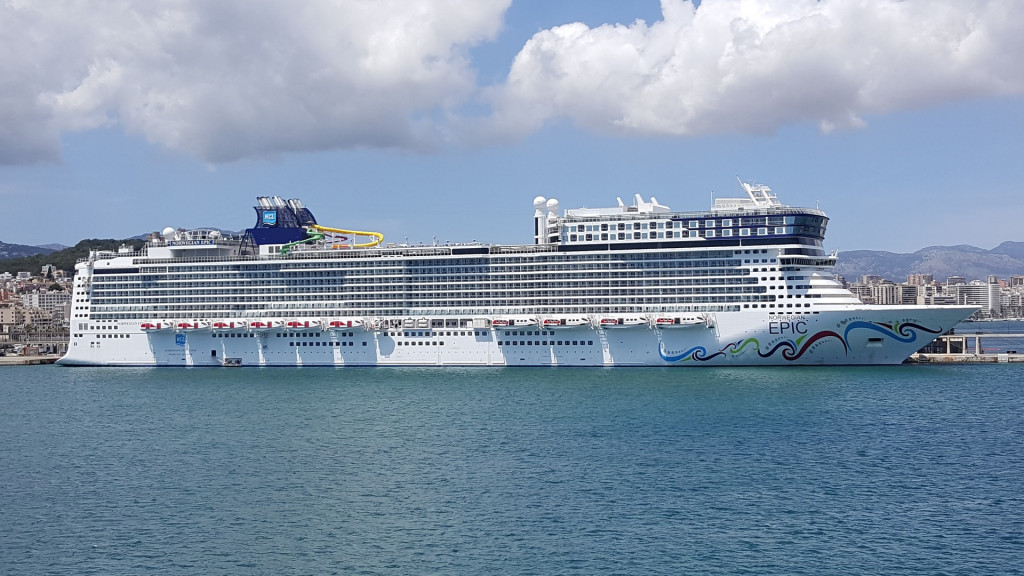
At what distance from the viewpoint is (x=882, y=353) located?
179 feet

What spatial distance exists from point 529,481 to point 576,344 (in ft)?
98.1

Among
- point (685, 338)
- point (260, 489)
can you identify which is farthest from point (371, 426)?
point (685, 338)

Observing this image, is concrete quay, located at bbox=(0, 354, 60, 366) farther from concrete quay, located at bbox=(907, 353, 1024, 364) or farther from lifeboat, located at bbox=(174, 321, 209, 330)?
concrete quay, located at bbox=(907, 353, 1024, 364)

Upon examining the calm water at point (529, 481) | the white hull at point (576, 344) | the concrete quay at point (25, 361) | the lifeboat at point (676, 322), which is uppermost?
the lifeboat at point (676, 322)

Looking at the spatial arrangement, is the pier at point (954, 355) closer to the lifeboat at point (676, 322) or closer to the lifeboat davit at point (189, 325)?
the lifeboat at point (676, 322)

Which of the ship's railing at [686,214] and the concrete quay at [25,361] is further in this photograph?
the concrete quay at [25,361]

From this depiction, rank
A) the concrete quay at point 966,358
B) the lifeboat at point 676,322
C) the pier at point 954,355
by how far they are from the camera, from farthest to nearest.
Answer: the pier at point 954,355 → the concrete quay at point 966,358 → the lifeboat at point 676,322

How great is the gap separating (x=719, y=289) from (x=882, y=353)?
9.05m

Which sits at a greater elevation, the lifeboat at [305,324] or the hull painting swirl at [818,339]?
the lifeboat at [305,324]

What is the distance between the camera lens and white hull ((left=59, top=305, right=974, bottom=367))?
177 feet

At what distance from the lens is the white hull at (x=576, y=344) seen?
53875mm

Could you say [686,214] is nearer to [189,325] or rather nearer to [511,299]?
[511,299]

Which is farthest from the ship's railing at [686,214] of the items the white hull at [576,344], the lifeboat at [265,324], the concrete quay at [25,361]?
the concrete quay at [25,361]

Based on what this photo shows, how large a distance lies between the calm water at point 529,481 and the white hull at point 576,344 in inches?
194
